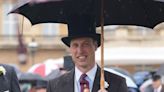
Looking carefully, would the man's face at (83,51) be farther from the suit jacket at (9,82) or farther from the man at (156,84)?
the man at (156,84)

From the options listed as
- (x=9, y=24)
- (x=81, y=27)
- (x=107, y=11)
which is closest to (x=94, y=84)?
(x=81, y=27)

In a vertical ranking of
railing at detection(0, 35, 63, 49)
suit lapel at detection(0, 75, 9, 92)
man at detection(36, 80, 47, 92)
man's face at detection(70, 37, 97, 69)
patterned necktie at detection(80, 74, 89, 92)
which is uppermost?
man's face at detection(70, 37, 97, 69)

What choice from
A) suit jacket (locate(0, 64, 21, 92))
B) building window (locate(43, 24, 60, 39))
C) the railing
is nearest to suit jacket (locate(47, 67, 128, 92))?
suit jacket (locate(0, 64, 21, 92))

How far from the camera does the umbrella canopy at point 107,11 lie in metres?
5.78

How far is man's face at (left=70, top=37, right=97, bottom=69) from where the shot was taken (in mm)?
5625

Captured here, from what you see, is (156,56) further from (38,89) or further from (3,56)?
(3,56)

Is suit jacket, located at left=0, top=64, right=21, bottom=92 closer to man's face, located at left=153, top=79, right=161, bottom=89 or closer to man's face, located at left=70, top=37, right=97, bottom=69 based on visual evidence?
man's face, located at left=70, top=37, right=97, bottom=69

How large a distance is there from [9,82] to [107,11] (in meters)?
0.98

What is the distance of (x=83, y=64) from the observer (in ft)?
18.5

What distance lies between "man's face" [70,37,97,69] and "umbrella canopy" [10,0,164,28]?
0.91 feet

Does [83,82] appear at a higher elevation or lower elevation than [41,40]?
higher

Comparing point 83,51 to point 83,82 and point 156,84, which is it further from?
point 156,84

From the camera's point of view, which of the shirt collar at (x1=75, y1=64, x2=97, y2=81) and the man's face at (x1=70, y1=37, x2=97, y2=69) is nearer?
the man's face at (x1=70, y1=37, x2=97, y2=69)

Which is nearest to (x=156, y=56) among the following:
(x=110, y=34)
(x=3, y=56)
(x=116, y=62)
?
(x=116, y=62)
